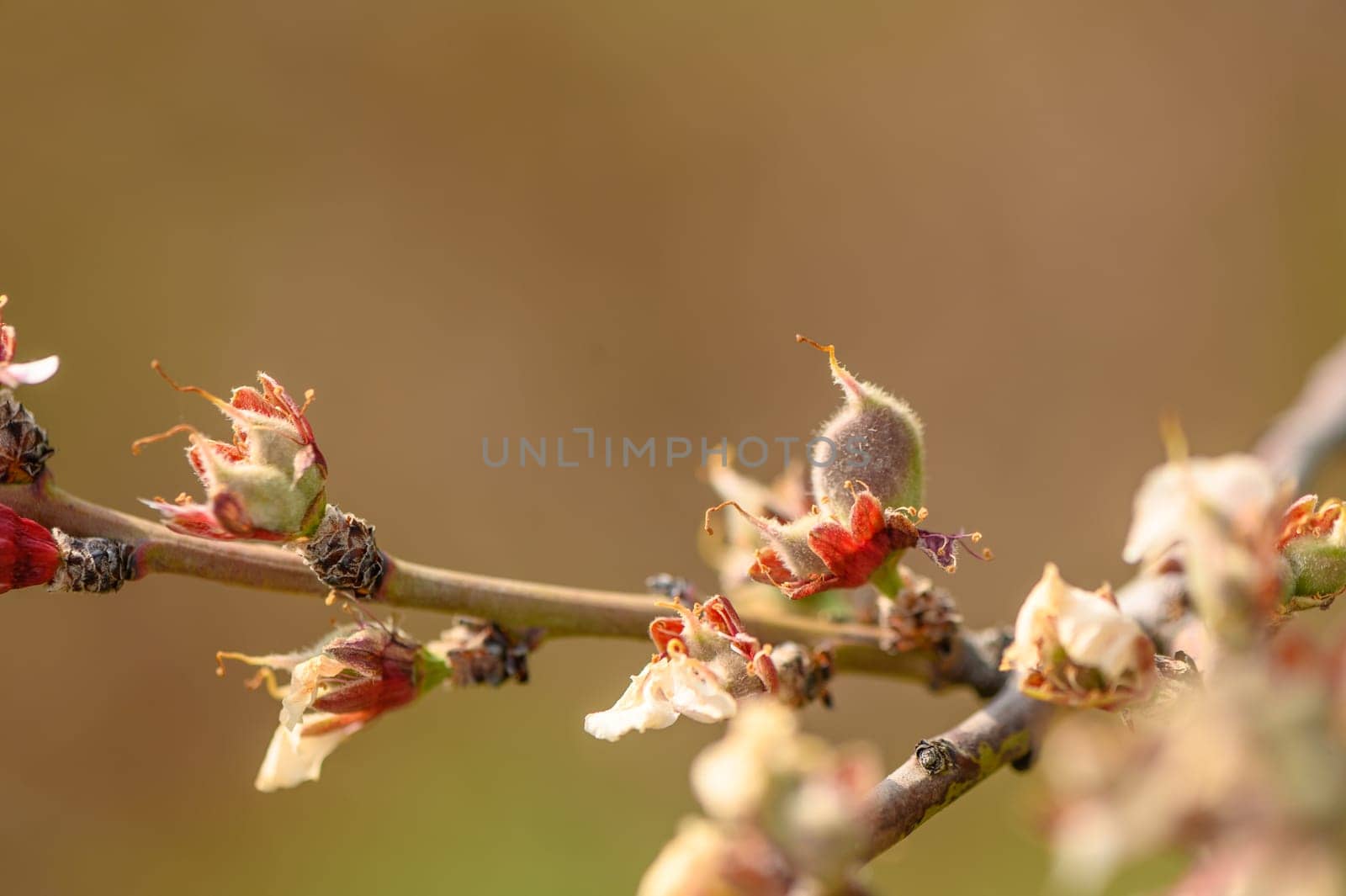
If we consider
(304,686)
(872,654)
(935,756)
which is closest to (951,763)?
(935,756)

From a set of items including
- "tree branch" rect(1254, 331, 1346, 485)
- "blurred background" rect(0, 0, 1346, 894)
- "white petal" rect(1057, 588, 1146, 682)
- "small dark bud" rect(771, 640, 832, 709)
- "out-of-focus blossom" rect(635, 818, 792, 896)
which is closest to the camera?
"out-of-focus blossom" rect(635, 818, 792, 896)

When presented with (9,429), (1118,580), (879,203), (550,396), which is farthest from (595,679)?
(9,429)

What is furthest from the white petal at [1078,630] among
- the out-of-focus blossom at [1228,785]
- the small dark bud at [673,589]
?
the small dark bud at [673,589]

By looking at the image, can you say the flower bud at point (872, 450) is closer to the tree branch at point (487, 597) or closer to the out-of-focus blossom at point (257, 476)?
the tree branch at point (487, 597)

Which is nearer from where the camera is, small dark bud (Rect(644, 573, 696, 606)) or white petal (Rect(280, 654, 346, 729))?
white petal (Rect(280, 654, 346, 729))

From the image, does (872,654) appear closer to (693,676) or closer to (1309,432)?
(693,676)

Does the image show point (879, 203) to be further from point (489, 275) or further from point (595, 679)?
point (595, 679)

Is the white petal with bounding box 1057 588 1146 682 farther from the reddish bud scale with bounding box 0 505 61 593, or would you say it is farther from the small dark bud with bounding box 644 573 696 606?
the reddish bud scale with bounding box 0 505 61 593

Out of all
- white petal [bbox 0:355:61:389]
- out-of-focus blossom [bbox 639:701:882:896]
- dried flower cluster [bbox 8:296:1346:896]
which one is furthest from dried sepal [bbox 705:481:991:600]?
white petal [bbox 0:355:61:389]
